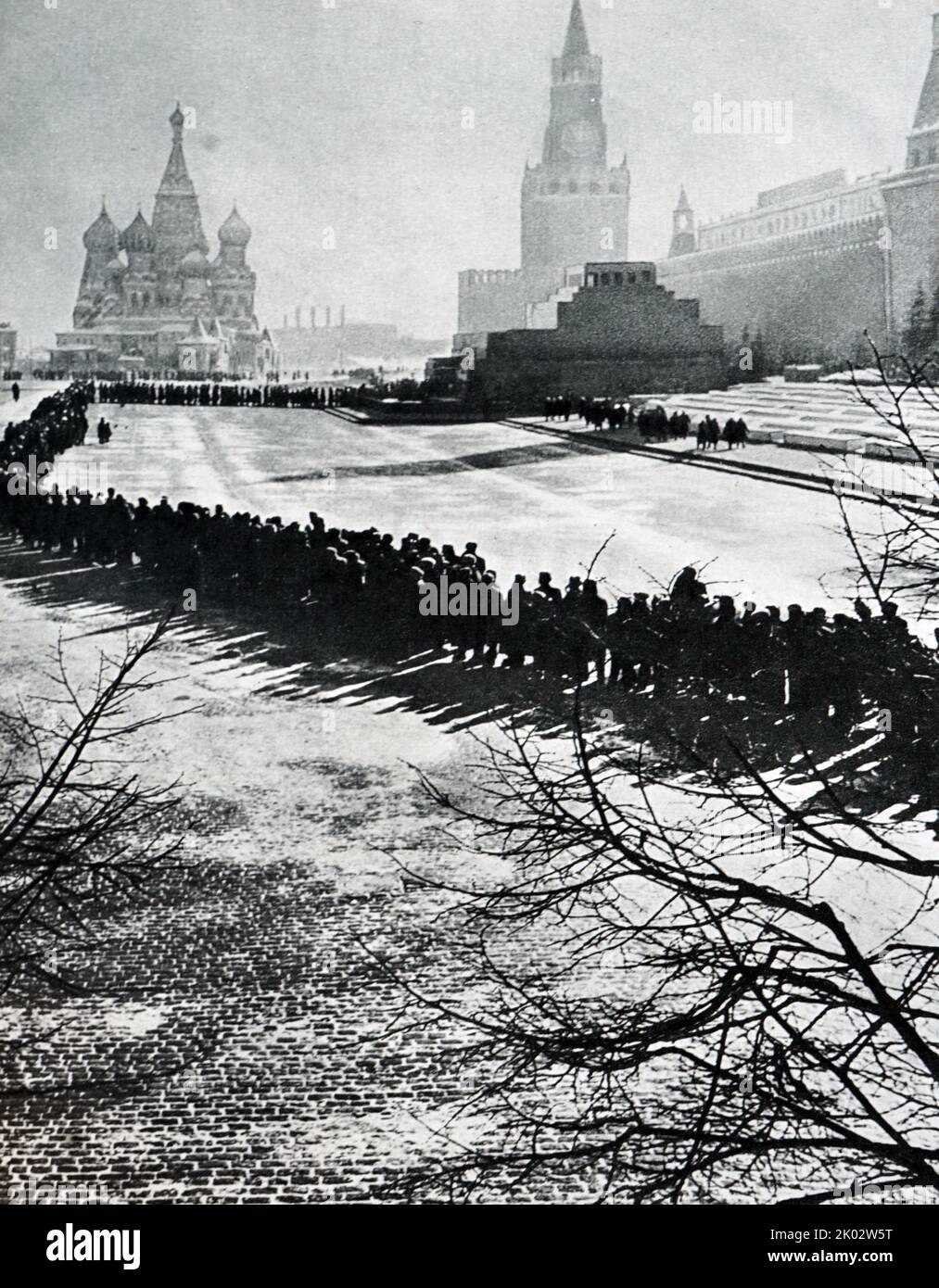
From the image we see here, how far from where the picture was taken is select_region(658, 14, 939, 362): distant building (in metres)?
36.0

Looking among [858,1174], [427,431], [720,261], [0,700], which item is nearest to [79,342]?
[720,261]

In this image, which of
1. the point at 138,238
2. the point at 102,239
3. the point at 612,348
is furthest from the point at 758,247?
the point at 102,239

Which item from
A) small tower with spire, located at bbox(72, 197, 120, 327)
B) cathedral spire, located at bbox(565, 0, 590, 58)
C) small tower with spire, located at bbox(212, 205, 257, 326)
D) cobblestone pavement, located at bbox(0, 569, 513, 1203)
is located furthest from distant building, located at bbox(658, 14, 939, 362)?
small tower with spire, located at bbox(72, 197, 120, 327)

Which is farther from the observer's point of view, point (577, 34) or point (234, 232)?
point (234, 232)

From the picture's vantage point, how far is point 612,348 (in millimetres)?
48875

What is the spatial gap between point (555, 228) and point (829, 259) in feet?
61.7

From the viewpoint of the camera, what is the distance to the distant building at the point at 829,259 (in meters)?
36.0

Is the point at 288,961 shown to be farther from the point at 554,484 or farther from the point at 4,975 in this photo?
the point at 554,484

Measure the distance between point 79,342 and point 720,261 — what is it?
157 feet

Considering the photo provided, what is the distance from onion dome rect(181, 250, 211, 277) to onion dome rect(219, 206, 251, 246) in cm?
218

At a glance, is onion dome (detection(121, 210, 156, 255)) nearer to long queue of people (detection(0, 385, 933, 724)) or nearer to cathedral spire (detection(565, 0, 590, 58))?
long queue of people (detection(0, 385, 933, 724))

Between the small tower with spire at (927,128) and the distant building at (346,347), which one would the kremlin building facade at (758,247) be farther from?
the distant building at (346,347)

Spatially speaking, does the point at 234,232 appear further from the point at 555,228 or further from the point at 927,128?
the point at 927,128

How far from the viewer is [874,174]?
42000mm
